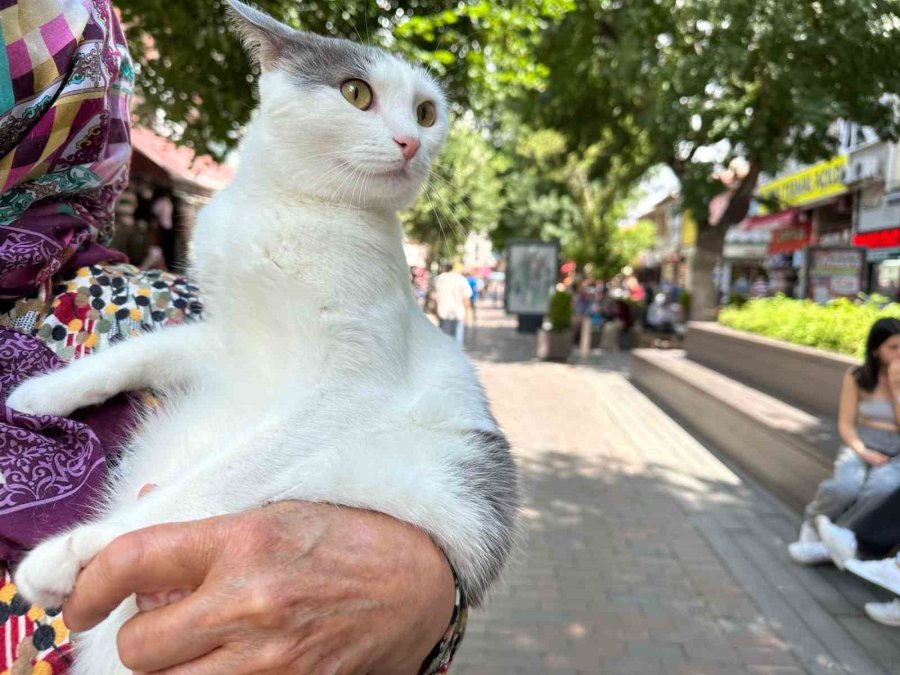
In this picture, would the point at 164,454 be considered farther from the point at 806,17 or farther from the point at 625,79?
the point at 625,79

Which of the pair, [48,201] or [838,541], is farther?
[838,541]

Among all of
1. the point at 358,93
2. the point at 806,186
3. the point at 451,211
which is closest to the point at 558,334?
the point at 806,186

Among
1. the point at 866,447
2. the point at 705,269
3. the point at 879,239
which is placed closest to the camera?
the point at 866,447

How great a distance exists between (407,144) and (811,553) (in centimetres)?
476

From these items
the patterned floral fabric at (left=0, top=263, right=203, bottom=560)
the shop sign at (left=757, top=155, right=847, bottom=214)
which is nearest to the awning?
the patterned floral fabric at (left=0, top=263, right=203, bottom=560)

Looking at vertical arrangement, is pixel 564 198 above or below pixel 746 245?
above

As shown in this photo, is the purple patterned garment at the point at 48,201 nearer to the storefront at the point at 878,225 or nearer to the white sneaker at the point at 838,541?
the white sneaker at the point at 838,541

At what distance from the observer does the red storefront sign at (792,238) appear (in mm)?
16750

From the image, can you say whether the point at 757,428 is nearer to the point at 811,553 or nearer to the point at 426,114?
the point at 811,553

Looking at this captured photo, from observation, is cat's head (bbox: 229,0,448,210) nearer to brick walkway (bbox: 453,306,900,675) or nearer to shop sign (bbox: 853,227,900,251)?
brick walkway (bbox: 453,306,900,675)

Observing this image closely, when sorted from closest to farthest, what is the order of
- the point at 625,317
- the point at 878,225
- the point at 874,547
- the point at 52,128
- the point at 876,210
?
1. the point at 52,128
2. the point at 874,547
3. the point at 878,225
4. the point at 876,210
5. the point at 625,317

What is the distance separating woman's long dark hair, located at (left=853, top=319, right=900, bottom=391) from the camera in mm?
4781

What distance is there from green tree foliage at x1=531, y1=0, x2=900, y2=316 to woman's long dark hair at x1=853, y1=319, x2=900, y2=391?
155cm

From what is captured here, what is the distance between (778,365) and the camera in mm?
7809
